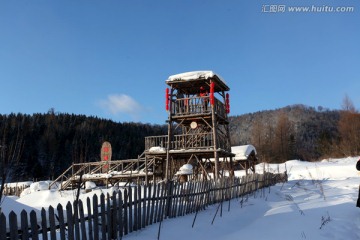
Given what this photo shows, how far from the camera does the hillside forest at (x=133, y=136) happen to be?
165 ft

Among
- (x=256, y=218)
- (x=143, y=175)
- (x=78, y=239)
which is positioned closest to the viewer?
(x=78, y=239)

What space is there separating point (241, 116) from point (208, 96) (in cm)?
12928

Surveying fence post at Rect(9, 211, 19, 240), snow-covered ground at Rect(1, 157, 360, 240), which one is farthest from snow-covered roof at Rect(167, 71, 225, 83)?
fence post at Rect(9, 211, 19, 240)

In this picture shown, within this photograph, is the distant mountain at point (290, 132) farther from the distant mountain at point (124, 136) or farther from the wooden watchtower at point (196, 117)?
the wooden watchtower at point (196, 117)

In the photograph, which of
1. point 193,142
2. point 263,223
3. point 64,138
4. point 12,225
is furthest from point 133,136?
point 12,225

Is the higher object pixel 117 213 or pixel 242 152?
pixel 242 152

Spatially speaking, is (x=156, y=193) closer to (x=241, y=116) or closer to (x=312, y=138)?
(x=312, y=138)

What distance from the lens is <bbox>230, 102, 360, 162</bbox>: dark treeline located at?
54.0 meters

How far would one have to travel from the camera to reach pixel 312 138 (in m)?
101

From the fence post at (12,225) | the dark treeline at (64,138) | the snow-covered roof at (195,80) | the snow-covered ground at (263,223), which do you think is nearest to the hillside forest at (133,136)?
the dark treeline at (64,138)

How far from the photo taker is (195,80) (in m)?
19.7

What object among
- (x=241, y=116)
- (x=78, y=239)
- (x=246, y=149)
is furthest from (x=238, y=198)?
(x=241, y=116)

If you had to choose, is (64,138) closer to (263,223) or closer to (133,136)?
(133,136)

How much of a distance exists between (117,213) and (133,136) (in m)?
89.4
